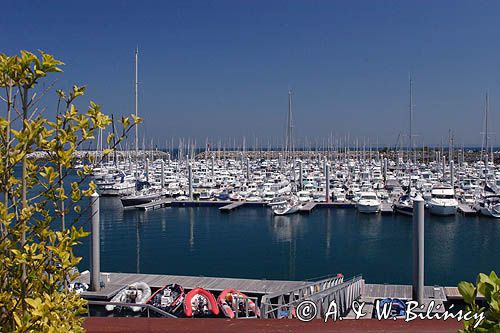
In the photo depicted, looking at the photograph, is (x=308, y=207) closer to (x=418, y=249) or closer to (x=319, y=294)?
(x=418, y=249)

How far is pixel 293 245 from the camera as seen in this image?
84.3 feet

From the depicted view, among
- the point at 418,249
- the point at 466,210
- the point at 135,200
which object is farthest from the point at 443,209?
the point at 135,200

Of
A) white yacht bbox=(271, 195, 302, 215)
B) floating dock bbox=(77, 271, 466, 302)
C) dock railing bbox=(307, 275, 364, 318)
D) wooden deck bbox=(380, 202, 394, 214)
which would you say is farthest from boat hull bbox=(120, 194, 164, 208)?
dock railing bbox=(307, 275, 364, 318)

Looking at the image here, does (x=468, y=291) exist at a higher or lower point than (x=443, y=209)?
higher

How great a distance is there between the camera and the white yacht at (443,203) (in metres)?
32.7

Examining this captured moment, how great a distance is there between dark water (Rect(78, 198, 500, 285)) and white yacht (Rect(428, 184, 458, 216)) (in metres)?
0.61

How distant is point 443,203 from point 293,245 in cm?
1326

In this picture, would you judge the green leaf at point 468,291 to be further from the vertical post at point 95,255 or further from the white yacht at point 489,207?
the white yacht at point 489,207

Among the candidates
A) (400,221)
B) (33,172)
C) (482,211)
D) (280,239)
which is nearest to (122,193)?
(280,239)

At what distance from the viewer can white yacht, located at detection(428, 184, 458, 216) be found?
3266cm

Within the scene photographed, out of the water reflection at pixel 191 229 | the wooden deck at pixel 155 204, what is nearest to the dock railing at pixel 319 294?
the water reflection at pixel 191 229

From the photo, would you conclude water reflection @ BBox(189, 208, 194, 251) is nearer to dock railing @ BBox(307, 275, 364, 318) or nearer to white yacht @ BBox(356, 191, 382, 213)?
white yacht @ BBox(356, 191, 382, 213)

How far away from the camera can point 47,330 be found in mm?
1591

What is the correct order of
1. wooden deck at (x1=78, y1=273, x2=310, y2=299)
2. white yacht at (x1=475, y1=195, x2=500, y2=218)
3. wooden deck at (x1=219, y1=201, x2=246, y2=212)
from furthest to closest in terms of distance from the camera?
wooden deck at (x1=219, y1=201, x2=246, y2=212) < white yacht at (x1=475, y1=195, x2=500, y2=218) < wooden deck at (x1=78, y1=273, x2=310, y2=299)
